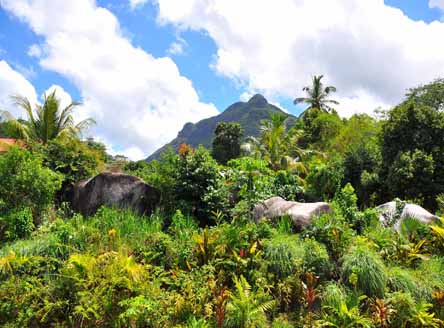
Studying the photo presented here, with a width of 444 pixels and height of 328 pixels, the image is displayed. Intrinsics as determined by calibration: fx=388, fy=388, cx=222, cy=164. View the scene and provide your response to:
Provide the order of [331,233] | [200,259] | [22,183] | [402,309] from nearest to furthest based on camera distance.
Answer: [402,309] < [200,259] < [331,233] < [22,183]

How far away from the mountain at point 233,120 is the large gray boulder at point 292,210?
83.0m

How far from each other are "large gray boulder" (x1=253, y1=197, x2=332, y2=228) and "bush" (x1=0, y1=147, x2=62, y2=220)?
4728 mm

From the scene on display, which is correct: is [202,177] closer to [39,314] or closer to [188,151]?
[188,151]

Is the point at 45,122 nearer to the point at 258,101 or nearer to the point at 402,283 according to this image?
the point at 402,283

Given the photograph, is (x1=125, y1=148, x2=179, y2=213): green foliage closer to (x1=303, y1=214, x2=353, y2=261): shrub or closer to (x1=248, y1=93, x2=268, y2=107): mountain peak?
(x1=303, y1=214, x2=353, y2=261): shrub

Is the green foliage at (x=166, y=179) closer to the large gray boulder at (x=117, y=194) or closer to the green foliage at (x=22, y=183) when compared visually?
the large gray boulder at (x=117, y=194)

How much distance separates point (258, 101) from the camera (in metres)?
119

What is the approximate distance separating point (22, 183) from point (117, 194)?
228 centimetres

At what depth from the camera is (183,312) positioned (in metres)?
5.75

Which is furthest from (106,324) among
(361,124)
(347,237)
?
(361,124)

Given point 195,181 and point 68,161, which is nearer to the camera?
point 195,181

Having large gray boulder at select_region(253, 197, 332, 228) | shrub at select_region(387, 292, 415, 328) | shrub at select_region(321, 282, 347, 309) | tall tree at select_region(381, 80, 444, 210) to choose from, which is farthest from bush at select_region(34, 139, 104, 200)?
tall tree at select_region(381, 80, 444, 210)

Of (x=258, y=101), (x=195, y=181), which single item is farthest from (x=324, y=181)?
(x=258, y=101)

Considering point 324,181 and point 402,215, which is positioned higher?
point 324,181
